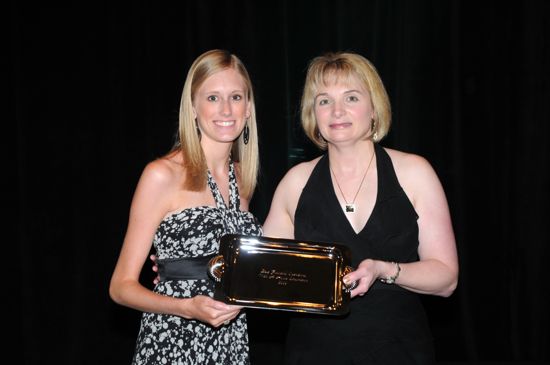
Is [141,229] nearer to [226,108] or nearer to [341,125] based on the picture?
[226,108]

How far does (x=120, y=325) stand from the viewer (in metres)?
4.55

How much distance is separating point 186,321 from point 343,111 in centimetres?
98

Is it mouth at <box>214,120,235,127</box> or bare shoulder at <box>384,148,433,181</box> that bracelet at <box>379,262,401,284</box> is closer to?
bare shoulder at <box>384,148,433,181</box>

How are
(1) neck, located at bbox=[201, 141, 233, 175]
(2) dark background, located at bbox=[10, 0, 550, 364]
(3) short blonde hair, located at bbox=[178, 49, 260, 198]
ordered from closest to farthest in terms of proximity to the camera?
(3) short blonde hair, located at bbox=[178, 49, 260, 198] < (1) neck, located at bbox=[201, 141, 233, 175] < (2) dark background, located at bbox=[10, 0, 550, 364]

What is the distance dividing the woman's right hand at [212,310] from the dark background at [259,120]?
2363 mm

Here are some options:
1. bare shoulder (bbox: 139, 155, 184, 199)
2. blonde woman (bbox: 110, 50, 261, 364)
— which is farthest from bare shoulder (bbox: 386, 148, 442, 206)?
bare shoulder (bbox: 139, 155, 184, 199)

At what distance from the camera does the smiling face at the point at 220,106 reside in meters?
2.54

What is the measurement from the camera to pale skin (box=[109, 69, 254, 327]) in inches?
85.0

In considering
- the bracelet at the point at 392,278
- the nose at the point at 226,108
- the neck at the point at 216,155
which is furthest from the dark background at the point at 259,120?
the bracelet at the point at 392,278

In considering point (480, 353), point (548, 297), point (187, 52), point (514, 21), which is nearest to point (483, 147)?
point (514, 21)

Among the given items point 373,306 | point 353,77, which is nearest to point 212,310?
→ point 373,306

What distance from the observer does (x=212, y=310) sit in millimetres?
2031

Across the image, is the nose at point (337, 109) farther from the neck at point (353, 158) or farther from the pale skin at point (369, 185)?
the neck at point (353, 158)

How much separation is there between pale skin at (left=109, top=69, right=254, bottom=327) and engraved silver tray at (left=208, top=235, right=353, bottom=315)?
0.28ft
